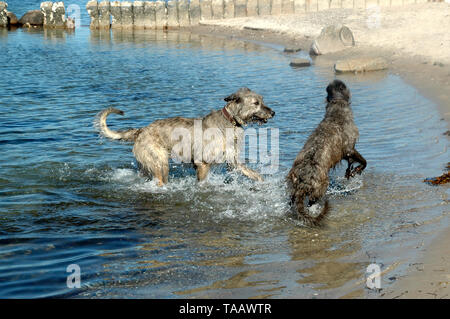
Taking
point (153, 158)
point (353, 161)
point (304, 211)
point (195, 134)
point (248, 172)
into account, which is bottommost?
point (304, 211)

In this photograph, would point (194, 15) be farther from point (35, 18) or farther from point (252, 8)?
point (35, 18)

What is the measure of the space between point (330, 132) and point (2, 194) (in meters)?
5.24

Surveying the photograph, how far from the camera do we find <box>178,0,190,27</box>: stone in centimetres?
2997

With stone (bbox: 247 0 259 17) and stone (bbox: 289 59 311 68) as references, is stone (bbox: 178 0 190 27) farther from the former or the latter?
stone (bbox: 289 59 311 68)

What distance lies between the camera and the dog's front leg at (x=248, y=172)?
863 cm

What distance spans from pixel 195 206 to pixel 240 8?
893 inches

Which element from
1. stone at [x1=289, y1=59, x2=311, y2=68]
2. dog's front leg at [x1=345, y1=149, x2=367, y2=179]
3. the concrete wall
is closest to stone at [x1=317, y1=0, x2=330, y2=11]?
the concrete wall

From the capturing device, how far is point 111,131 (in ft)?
28.4

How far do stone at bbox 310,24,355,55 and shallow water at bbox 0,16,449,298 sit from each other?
15.3ft

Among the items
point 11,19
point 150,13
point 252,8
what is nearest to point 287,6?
point 252,8

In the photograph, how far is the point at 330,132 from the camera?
8.02 m

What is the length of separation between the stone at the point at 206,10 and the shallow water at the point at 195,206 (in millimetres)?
14301

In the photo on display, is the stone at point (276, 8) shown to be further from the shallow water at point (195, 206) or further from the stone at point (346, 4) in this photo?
the shallow water at point (195, 206)
